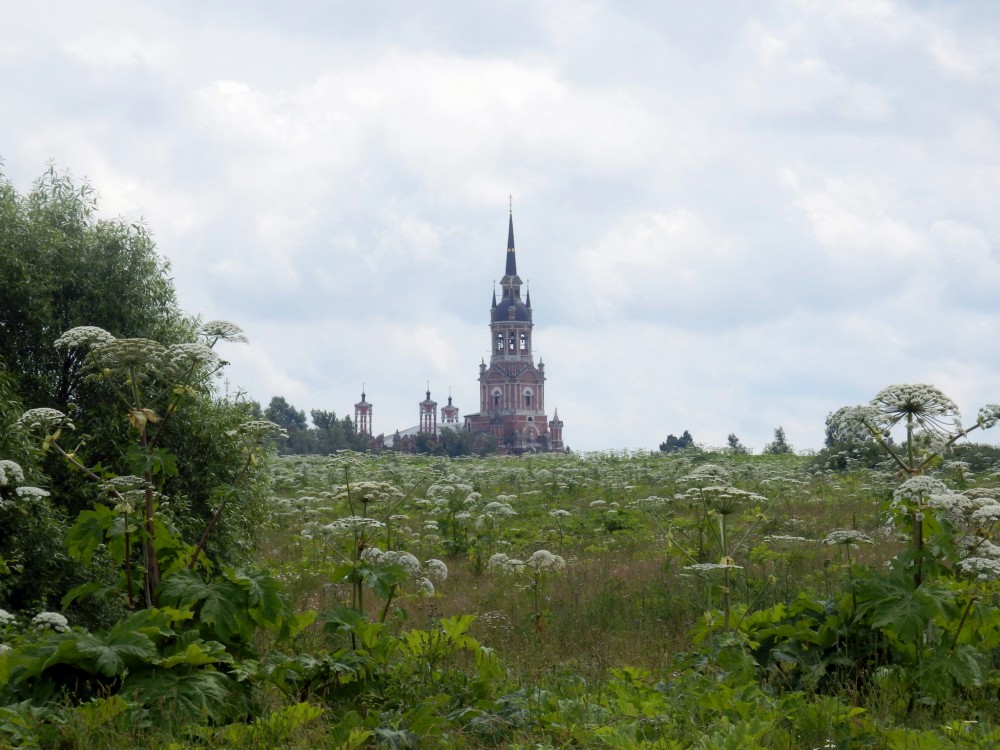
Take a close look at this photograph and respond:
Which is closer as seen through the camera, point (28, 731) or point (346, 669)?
point (28, 731)

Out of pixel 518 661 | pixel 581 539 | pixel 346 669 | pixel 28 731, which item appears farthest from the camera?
pixel 581 539

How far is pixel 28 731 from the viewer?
6.00 metres

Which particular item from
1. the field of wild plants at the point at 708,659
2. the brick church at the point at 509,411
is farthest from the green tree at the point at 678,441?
the field of wild plants at the point at 708,659

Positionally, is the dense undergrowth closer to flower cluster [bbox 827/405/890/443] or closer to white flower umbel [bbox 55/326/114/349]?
flower cluster [bbox 827/405/890/443]

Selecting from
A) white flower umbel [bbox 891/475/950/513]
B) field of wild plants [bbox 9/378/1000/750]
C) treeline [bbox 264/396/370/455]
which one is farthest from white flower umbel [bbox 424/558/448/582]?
treeline [bbox 264/396/370/455]

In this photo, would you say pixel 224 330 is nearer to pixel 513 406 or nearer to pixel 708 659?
pixel 708 659

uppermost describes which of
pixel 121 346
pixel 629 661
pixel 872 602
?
pixel 121 346

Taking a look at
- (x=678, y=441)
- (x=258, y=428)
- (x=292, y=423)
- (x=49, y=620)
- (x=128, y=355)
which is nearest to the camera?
(x=128, y=355)

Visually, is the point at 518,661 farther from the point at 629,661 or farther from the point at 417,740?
the point at 417,740

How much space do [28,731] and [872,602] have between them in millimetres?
5842

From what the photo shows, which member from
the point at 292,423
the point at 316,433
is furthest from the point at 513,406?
the point at 316,433

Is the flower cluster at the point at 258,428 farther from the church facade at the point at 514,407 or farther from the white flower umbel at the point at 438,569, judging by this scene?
the church facade at the point at 514,407

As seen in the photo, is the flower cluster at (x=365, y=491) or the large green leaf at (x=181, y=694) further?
the flower cluster at (x=365, y=491)

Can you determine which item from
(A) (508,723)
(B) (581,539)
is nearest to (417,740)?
(A) (508,723)
